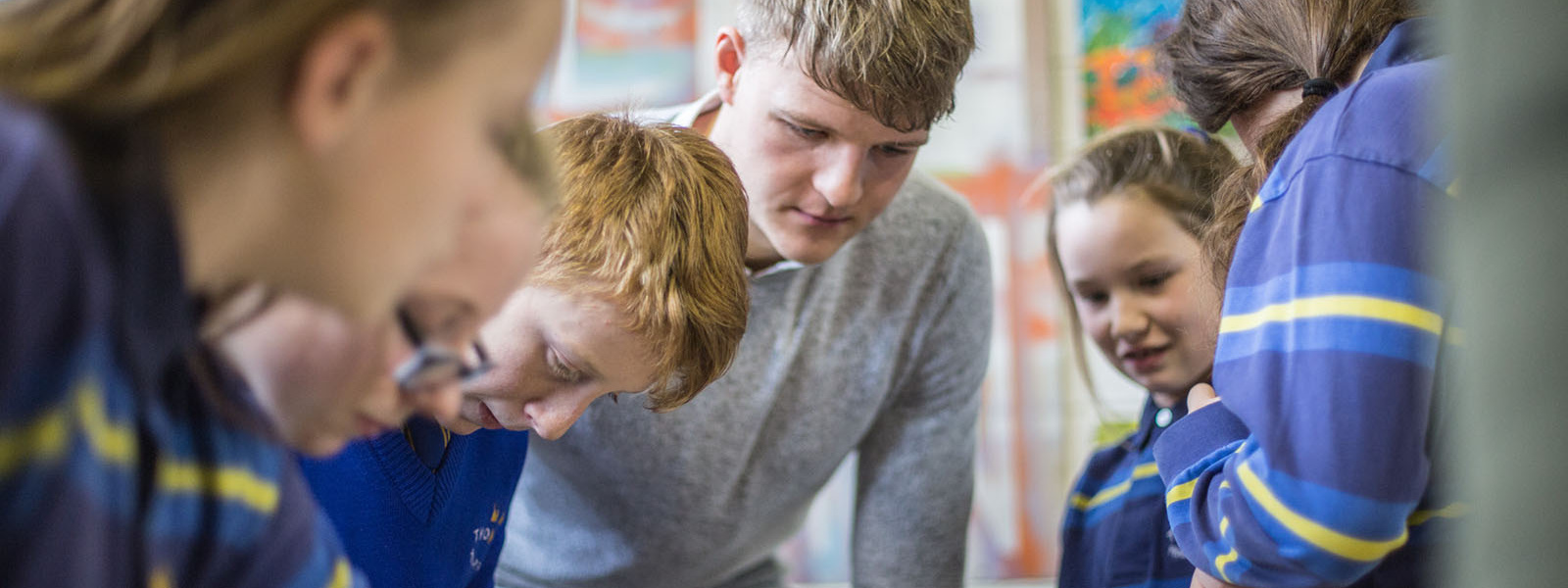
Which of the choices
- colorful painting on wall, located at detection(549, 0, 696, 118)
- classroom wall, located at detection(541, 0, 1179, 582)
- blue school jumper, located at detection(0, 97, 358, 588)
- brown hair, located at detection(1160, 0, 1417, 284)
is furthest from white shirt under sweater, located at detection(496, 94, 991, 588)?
colorful painting on wall, located at detection(549, 0, 696, 118)

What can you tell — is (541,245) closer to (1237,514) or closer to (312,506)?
(312,506)

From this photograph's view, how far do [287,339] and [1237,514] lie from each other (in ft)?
1.74

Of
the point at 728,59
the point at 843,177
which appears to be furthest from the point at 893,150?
the point at 728,59

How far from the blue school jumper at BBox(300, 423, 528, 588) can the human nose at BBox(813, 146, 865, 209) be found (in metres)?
0.37

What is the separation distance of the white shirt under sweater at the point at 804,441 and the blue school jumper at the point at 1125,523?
6.3 inches

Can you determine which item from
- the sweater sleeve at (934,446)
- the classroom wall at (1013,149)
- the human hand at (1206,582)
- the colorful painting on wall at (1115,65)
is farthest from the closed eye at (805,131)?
the colorful painting on wall at (1115,65)

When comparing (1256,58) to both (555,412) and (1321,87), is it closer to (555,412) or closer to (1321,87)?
(1321,87)

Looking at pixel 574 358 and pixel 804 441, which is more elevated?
pixel 574 358

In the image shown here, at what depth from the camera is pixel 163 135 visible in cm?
40

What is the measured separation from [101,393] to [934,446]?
109cm

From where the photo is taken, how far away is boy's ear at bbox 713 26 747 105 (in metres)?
1.21

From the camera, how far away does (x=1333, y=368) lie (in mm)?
650

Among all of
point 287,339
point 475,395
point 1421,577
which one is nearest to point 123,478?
point 287,339

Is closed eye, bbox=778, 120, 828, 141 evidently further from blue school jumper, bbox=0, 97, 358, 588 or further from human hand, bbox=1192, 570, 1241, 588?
blue school jumper, bbox=0, 97, 358, 588
